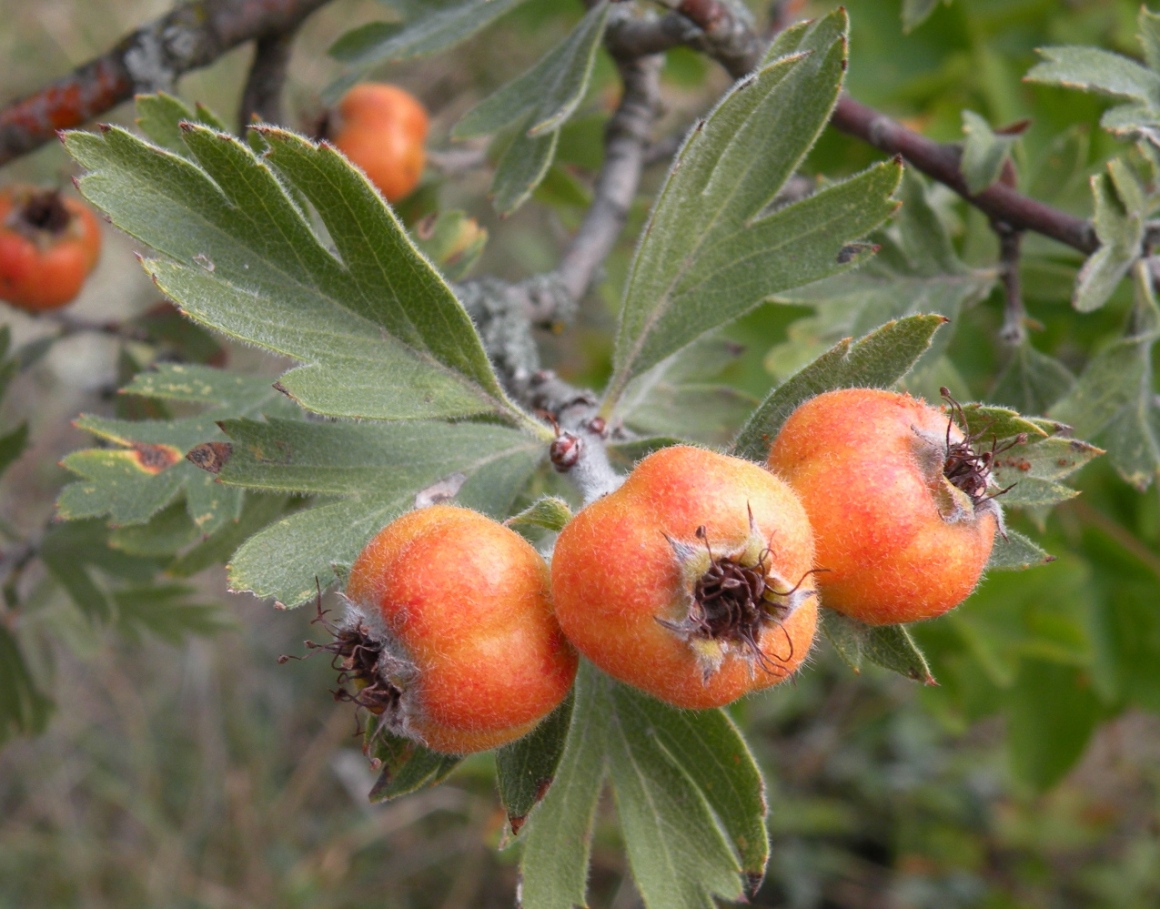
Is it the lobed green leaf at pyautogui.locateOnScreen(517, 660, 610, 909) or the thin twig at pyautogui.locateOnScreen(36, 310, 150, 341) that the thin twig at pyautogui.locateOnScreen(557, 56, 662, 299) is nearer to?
the lobed green leaf at pyautogui.locateOnScreen(517, 660, 610, 909)

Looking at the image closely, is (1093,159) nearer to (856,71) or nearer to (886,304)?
(856,71)

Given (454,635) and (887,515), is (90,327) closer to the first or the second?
(454,635)

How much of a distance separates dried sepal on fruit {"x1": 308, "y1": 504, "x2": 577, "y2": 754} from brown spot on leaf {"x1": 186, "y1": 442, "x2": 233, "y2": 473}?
1.06ft

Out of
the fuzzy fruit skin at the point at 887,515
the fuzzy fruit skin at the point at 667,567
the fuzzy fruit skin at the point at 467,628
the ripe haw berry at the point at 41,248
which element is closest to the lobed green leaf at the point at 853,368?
the fuzzy fruit skin at the point at 887,515

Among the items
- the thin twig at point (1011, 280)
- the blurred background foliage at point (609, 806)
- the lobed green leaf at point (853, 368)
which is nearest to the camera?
the lobed green leaf at point (853, 368)

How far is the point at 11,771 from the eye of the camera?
5.95 metres

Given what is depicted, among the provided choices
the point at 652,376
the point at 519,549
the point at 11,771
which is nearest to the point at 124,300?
the point at 11,771

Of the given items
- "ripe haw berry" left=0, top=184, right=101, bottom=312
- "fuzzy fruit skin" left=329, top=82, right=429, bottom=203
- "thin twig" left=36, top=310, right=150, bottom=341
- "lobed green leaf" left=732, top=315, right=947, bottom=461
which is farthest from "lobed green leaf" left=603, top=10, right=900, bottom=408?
"ripe haw berry" left=0, top=184, right=101, bottom=312

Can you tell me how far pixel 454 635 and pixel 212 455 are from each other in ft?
1.76

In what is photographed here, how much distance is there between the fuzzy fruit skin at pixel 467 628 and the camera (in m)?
1.15

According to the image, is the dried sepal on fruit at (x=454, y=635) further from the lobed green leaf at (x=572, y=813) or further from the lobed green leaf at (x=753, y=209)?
the lobed green leaf at (x=753, y=209)

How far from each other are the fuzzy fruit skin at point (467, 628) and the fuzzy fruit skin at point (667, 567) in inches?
2.5

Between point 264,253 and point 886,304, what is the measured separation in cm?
136

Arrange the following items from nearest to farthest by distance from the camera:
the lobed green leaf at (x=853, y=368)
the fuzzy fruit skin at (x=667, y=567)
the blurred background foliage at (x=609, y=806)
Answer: the fuzzy fruit skin at (x=667, y=567) < the lobed green leaf at (x=853, y=368) < the blurred background foliage at (x=609, y=806)
